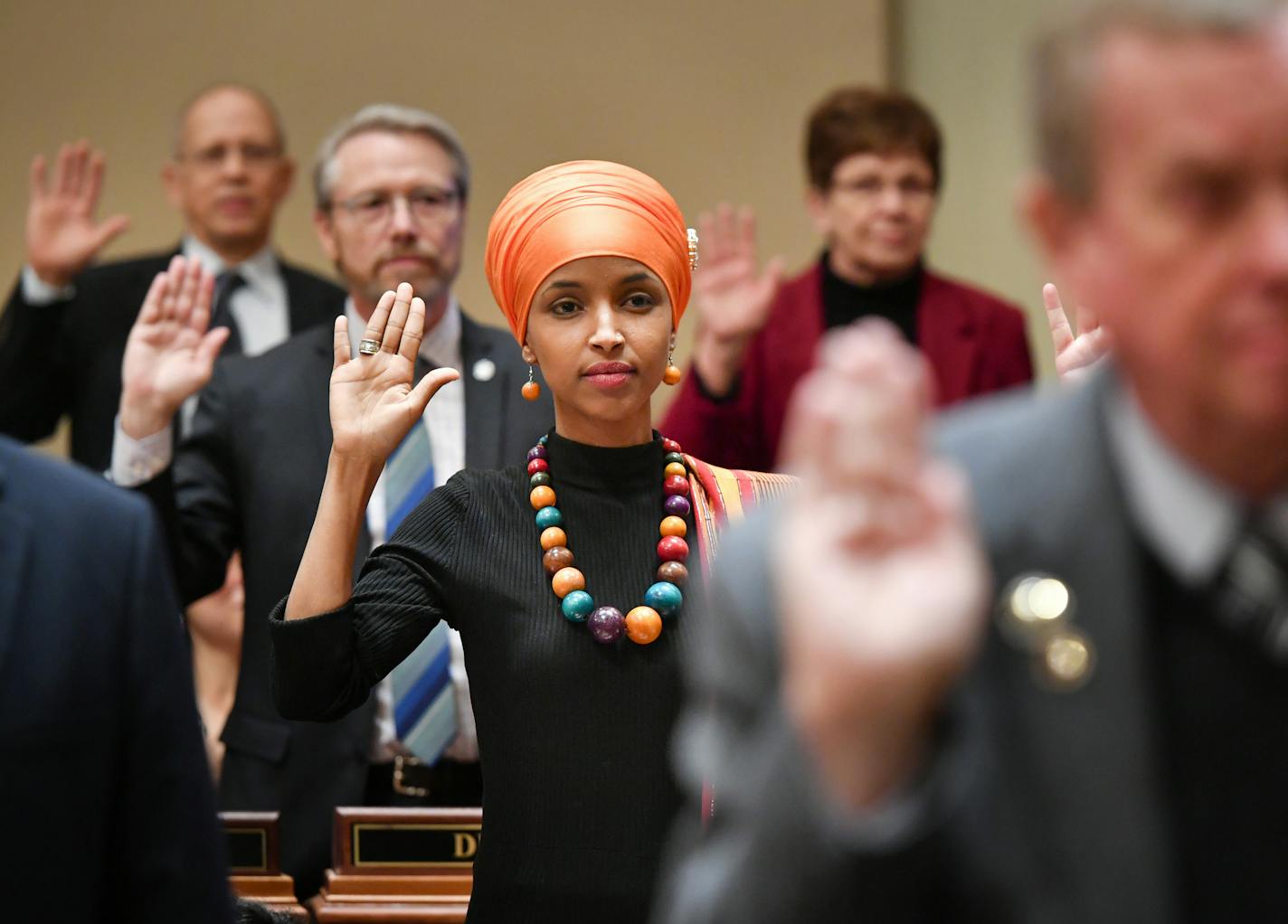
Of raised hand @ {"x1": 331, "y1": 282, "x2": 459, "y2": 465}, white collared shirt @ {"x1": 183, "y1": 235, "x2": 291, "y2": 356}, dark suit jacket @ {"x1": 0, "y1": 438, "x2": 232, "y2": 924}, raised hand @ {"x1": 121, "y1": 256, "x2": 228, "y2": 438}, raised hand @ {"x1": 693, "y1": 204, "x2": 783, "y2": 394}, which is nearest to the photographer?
dark suit jacket @ {"x1": 0, "y1": 438, "x2": 232, "y2": 924}

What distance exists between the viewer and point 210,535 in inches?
133

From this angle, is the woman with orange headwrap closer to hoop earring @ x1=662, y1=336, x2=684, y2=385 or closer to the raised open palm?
hoop earring @ x1=662, y1=336, x2=684, y2=385

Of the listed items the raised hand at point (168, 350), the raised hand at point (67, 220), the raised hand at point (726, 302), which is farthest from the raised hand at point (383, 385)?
the raised hand at point (67, 220)

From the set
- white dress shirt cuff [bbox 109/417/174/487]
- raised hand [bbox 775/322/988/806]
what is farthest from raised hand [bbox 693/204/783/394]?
raised hand [bbox 775/322/988/806]

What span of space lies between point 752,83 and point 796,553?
4.79 metres

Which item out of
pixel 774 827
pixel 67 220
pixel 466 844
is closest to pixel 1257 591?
pixel 774 827

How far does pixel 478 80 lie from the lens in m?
5.64

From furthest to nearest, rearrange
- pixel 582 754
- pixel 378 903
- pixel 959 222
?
pixel 959 222 < pixel 378 903 < pixel 582 754

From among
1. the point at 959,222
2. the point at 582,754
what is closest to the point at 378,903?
the point at 582,754

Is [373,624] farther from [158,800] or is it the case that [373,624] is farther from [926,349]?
[926,349]

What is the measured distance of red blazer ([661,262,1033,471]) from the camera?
396 cm

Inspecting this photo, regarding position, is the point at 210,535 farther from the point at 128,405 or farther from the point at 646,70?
the point at 646,70

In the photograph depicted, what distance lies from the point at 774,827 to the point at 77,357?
131 inches

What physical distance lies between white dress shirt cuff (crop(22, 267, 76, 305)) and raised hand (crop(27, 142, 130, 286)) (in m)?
0.01
